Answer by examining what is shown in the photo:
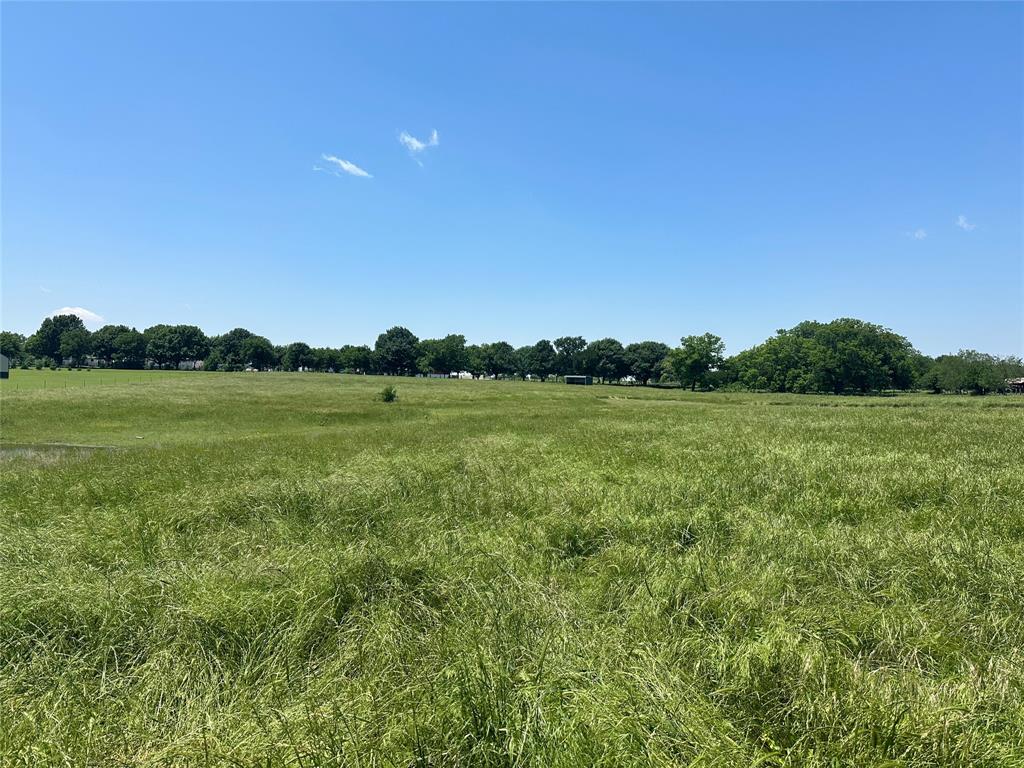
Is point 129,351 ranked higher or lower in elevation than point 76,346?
lower

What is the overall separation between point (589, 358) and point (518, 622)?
486ft

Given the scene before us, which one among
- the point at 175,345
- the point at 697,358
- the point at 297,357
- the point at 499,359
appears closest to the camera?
the point at 697,358

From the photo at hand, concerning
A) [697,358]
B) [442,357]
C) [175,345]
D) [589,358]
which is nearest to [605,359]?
[589,358]

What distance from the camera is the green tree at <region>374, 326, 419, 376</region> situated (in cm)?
14912

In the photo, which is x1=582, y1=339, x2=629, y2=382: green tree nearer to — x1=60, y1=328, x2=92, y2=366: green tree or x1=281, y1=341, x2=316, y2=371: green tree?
x1=281, y1=341, x2=316, y2=371: green tree

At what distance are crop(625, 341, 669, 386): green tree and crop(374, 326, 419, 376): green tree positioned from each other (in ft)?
242

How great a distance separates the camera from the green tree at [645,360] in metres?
146

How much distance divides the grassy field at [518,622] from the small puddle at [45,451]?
842 centimetres

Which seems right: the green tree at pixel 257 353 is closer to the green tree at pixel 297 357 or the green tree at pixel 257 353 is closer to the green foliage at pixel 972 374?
the green tree at pixel 297 357

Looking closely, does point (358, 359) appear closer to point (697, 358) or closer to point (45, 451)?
point (697, 358)

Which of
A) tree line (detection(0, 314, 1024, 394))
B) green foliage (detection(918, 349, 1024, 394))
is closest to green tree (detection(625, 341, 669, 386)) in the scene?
tree line (detection(0, 314, 1024, 394))

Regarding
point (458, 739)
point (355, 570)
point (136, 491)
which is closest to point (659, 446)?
point (355, 570)

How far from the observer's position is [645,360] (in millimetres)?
145500

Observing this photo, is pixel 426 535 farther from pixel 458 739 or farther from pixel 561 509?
pixel 458 739
